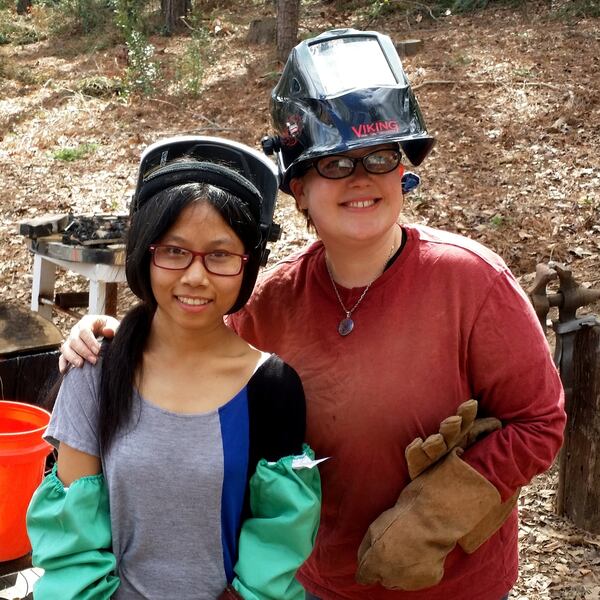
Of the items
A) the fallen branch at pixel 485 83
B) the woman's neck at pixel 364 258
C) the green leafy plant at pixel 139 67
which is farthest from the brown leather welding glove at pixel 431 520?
the green leafy plant at pixel 139 67

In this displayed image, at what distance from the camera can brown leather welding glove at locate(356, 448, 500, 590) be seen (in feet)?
6.10

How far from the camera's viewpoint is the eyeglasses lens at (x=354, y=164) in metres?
1.92

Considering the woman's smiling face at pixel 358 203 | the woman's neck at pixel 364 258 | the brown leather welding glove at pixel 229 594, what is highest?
the woman's smiling face at pixel 358 203

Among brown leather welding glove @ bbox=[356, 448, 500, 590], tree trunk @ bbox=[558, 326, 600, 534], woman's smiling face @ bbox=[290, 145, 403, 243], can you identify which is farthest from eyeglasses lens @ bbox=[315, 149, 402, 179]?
tree trunk @ bbox=[558, 326, 600, 534]

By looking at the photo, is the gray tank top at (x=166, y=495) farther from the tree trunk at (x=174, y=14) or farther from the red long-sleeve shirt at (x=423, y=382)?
the tree trunk at (x=174, y=14)

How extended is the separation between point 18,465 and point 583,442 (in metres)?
2.67

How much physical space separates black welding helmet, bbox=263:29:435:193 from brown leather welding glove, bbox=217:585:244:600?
3.27ft

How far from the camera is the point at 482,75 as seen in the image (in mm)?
9688

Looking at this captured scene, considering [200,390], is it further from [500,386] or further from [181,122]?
[181,122]

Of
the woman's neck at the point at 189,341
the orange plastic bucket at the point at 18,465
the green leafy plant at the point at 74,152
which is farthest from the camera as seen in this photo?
the green leafy plant at the point at 74,152

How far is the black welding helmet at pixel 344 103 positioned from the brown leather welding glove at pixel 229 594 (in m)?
1.00

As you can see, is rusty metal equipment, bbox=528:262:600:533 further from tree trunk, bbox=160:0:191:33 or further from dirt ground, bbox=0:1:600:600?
tree trunk, bbox=160:0:191:33

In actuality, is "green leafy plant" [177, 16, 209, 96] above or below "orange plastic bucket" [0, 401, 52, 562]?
above

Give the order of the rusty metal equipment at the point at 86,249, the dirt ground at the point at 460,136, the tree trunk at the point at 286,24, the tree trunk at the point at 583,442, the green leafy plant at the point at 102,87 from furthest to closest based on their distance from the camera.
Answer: the green leafy plant at the point at 102,87
the tree trunk at the point at 286,24
the dirt ground at the point at 460,136
the rusty metal equipment at the point at 86,249
the tree trunk at the point at 583,442
